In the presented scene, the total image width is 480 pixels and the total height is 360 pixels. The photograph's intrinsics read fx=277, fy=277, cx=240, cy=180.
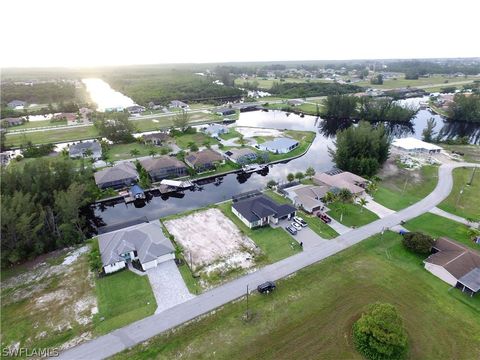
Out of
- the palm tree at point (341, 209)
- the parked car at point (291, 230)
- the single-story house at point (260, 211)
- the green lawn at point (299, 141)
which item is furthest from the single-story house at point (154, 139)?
the palm tree at point (341, 209)

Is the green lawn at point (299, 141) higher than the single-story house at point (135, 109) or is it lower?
lower

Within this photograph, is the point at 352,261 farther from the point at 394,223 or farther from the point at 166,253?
the point at 166,253

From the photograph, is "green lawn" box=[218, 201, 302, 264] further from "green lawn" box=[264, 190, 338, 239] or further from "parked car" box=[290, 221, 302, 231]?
"green lawn" box=[264, 190, 338, 239]

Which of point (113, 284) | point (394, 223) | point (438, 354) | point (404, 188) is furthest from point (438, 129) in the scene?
point (113, 284)

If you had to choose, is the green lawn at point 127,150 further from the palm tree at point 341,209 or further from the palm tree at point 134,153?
the palm tree at point 341,209

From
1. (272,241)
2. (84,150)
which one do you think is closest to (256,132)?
(84,150)

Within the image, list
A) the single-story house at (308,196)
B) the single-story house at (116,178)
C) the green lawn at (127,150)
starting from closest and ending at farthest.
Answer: the single-story house at (308,196) < the single-story house at (116,178) < the green lawn at (127,150)

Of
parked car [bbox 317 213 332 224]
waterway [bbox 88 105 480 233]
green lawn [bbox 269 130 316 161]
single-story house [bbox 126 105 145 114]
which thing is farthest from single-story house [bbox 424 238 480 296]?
single-story house [bbox 126 105 145 114]
